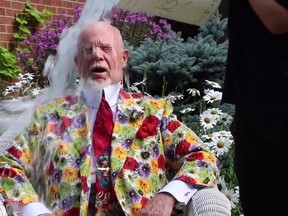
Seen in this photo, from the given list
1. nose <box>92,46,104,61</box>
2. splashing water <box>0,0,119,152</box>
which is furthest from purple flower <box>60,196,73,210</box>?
nose <box>92,46,104,61</box>

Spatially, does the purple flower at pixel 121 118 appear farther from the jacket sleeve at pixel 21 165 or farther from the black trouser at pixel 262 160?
the black trouser at pixel 262 160

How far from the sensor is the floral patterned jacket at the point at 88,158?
9.42 feet

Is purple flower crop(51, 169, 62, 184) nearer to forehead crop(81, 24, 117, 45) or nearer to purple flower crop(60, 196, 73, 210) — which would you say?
purple flower crop(60, 196, 73, 210)

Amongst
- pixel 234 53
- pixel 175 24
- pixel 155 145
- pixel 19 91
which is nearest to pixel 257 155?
pixel 234 53

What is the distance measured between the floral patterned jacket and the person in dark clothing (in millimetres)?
587

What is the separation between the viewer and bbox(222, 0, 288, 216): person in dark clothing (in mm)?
2084

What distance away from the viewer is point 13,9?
21.9ft

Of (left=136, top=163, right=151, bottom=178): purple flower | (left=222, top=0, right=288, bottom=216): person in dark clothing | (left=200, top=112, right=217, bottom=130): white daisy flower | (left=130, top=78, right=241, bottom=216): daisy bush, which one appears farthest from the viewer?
(left=200, top=112, right=217, bottom=130): white daisy flower

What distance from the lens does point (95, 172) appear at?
296 centimetres

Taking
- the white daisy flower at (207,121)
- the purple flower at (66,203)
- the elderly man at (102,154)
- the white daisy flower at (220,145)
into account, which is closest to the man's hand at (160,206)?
the elderly man at (102,154)

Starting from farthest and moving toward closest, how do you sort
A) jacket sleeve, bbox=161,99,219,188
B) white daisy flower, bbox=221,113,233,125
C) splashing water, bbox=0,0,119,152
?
white daisy flower, bbox=221,113,233,125
splashing water, bbox=0,0,119,152
jacket sleeve, bbox=161,99,219,188

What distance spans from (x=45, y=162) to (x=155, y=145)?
473mm

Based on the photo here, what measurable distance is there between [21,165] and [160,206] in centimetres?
64

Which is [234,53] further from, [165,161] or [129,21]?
[129,21]
